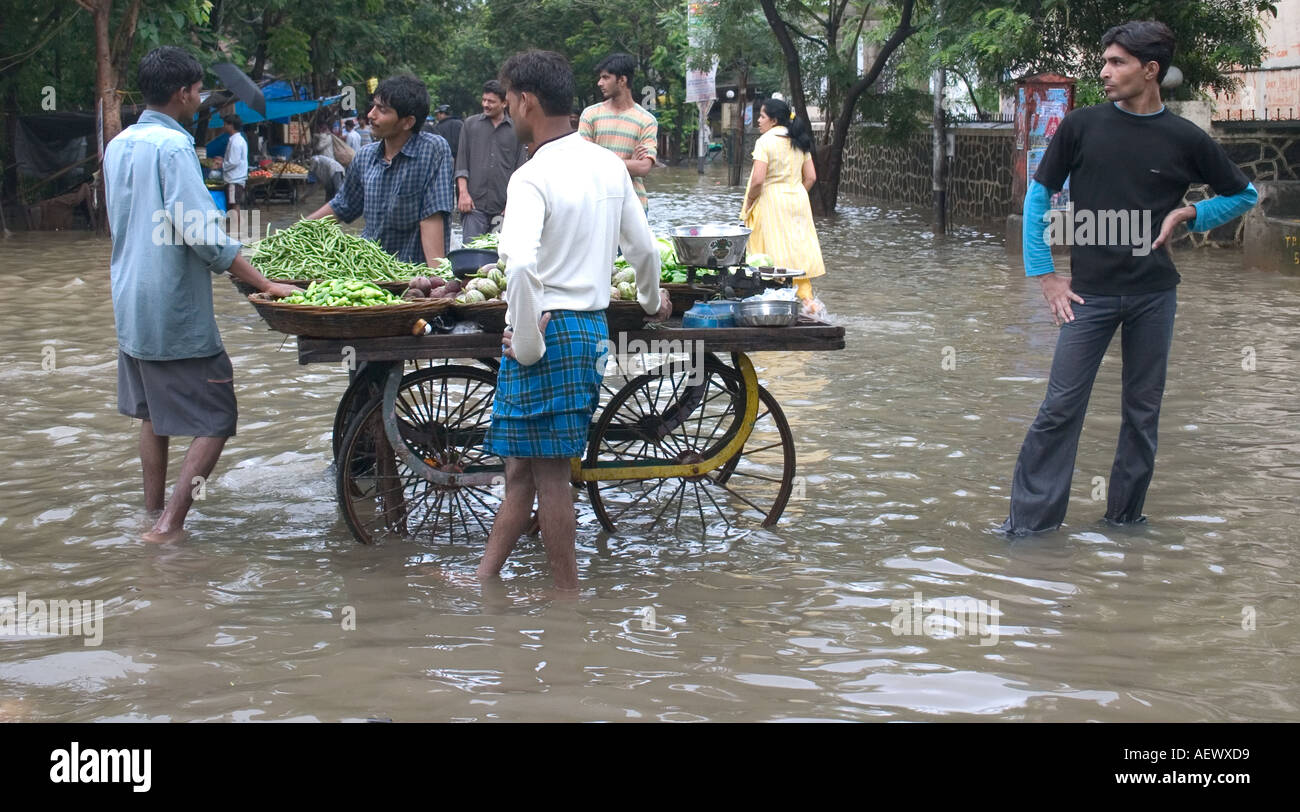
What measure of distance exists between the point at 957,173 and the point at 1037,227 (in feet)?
60.4

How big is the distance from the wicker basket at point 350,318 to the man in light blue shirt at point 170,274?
272mm

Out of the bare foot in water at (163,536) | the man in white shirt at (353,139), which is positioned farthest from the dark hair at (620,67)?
the man in white shirt at (353,139)

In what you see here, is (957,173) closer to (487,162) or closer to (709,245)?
(487,162)

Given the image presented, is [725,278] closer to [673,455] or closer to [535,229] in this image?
[673,455]

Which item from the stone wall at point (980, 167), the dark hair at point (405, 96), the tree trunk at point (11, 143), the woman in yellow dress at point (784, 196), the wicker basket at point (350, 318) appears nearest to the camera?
the wicker basket at point (350, 318)

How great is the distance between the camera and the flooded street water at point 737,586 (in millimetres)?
4250

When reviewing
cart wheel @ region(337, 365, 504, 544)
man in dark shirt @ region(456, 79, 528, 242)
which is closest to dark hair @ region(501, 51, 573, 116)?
cart wheel @ region(337, 365, 504, 544)

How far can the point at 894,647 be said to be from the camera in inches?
184

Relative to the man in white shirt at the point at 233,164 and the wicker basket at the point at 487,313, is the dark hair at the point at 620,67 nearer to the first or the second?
the wicker basket at the point at 487,313

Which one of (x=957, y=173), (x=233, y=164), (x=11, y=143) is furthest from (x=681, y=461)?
(x=957, y=173)

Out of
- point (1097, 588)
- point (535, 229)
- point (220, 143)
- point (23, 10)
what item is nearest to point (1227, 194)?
point (1097, 588)

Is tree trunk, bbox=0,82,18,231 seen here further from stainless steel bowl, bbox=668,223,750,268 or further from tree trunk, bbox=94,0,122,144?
stainless steel bowl, bbox=668,223,750,268

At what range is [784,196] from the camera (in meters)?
10.3
